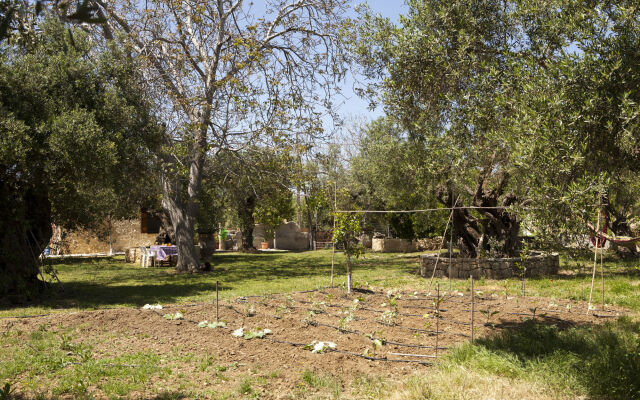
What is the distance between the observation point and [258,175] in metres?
16.4

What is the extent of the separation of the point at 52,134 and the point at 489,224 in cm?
1169

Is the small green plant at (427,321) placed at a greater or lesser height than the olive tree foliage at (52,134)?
lesser

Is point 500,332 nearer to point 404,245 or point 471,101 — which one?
point 471,101

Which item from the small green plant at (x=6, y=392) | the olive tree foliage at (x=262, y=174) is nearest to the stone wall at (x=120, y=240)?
the olive tree foliage at (x=262, y=174)

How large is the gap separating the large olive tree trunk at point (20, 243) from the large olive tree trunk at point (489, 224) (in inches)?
416

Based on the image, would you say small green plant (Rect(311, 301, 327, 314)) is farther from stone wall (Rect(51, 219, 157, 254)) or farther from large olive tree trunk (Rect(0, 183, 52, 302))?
stone wall (Rect(51, 219, 157, 254))

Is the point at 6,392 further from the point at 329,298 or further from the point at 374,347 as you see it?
the point at 329,298

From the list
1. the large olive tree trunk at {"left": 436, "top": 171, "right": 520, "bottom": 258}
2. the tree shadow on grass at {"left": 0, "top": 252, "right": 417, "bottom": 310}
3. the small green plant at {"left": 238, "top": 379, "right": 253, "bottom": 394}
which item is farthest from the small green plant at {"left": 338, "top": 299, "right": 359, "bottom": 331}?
the large olive tree trunk at {"left": 436, "top": 171, "right": 520, "bottom": 258}

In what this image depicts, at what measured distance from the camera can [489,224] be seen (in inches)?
553

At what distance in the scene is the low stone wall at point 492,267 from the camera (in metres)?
12.9

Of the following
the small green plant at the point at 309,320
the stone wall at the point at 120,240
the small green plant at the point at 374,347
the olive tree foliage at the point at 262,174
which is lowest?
the small green plant at the point at 374,347

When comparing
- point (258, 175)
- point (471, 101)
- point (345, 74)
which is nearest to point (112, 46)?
point (258, 175)

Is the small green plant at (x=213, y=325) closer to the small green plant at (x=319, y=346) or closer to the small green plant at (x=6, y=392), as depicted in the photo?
the small green plant at (x=319, y=346)

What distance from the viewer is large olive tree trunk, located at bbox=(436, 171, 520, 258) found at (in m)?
13.5
